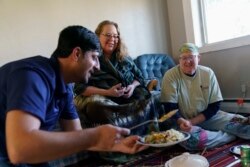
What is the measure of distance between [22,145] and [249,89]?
8.64 ft

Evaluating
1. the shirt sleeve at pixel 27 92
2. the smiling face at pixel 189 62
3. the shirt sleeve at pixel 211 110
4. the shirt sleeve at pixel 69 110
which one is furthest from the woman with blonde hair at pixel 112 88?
the shirt sleeve at pixel 27 92

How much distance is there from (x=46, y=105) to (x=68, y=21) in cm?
207

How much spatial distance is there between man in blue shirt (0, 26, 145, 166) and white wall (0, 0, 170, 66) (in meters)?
1.58

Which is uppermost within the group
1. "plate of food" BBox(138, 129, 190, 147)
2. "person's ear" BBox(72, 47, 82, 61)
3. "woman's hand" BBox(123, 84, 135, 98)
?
"person's ear" BBox(72, 47, 82, 61)

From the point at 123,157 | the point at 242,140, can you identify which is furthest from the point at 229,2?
the point at 123,157

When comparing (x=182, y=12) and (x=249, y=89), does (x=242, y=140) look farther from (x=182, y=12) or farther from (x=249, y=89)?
(x=182, y=12)

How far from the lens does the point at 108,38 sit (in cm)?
238

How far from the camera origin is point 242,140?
215 centimetres

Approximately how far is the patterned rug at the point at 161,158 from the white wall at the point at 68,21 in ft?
4.23

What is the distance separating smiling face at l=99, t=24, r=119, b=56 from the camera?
93.7 inches

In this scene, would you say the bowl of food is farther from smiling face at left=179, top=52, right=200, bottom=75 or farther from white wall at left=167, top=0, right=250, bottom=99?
white wall at left=167, top=0, right=250, bottom=99

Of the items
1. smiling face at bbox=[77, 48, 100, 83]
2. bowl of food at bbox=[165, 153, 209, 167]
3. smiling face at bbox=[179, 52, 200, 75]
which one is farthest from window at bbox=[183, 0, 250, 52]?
smiling face at bbox=[77, 48, 100, 83]

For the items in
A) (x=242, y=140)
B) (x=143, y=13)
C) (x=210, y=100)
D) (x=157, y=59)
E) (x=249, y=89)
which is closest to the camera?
(x=242, y=140)

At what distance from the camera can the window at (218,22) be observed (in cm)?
295
